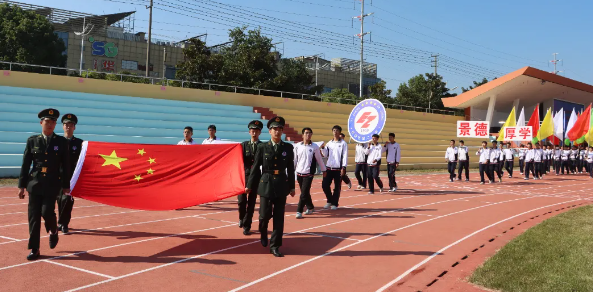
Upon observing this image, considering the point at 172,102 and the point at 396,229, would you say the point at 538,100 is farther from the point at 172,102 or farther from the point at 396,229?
the point at 396,229

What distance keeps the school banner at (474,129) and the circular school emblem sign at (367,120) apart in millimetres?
14118

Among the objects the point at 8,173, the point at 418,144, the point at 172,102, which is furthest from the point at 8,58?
the point at 418,144

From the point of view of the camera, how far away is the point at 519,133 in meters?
22.8

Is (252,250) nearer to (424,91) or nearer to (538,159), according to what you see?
(538,159)

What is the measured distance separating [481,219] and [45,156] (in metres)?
8.05

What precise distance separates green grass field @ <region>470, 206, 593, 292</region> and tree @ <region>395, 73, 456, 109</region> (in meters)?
38.0

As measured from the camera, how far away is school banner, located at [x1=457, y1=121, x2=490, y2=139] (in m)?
25.8

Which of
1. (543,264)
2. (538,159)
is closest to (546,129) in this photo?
(538,159)

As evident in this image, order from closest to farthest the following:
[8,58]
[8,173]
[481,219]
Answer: [481,219] → [8,173] → [8,58]

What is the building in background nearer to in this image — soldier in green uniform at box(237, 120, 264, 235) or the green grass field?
soldier in green uniform at box(237, 120, 264, 235)

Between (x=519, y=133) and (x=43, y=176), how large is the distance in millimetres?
22154

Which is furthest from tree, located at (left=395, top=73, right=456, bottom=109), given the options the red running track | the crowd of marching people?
the red running track

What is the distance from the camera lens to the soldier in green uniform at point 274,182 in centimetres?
615

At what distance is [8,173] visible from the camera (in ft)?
47.5
